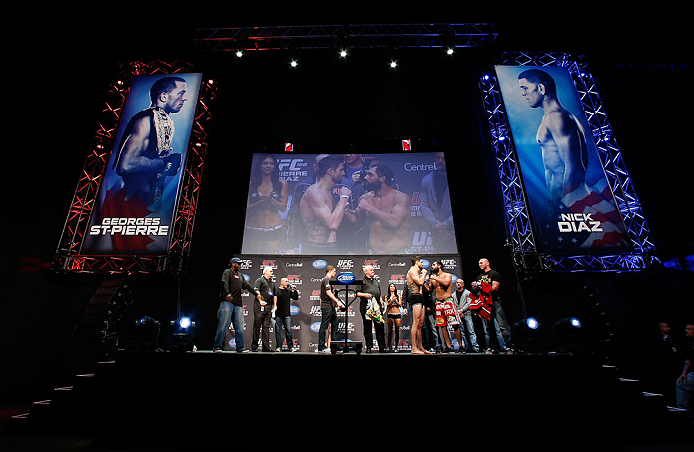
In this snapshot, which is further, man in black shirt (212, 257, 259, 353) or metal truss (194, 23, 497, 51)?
metal truss (194, 23, 497, 51)

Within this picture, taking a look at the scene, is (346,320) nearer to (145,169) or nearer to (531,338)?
(531,338)

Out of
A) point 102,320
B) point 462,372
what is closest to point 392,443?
point 462,372

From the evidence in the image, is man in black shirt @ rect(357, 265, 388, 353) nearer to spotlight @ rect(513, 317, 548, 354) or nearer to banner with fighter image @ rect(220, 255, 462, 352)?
banner with fighter image @ rect(220, 255, 462, 352)

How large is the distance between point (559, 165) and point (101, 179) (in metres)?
12.6

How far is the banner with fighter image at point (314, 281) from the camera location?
9094mm

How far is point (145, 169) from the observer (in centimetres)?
909

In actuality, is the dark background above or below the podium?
above

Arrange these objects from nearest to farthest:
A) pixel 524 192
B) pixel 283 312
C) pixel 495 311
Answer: pixel 495 311 < pixel 283 312 < pixel 524 192

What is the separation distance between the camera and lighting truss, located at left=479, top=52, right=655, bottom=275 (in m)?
8.03

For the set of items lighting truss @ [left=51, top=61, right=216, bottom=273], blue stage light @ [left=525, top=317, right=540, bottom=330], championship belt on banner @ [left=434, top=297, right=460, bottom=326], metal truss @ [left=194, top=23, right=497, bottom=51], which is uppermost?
metal truss @ [left=194, top=23, right=497, bottom=51]

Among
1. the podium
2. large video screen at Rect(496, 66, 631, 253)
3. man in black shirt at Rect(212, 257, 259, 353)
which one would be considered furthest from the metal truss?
the podium

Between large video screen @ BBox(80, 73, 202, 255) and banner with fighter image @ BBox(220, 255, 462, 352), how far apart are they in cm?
268

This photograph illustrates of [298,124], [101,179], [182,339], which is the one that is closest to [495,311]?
[182,339]

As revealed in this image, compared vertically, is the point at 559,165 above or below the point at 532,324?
above
